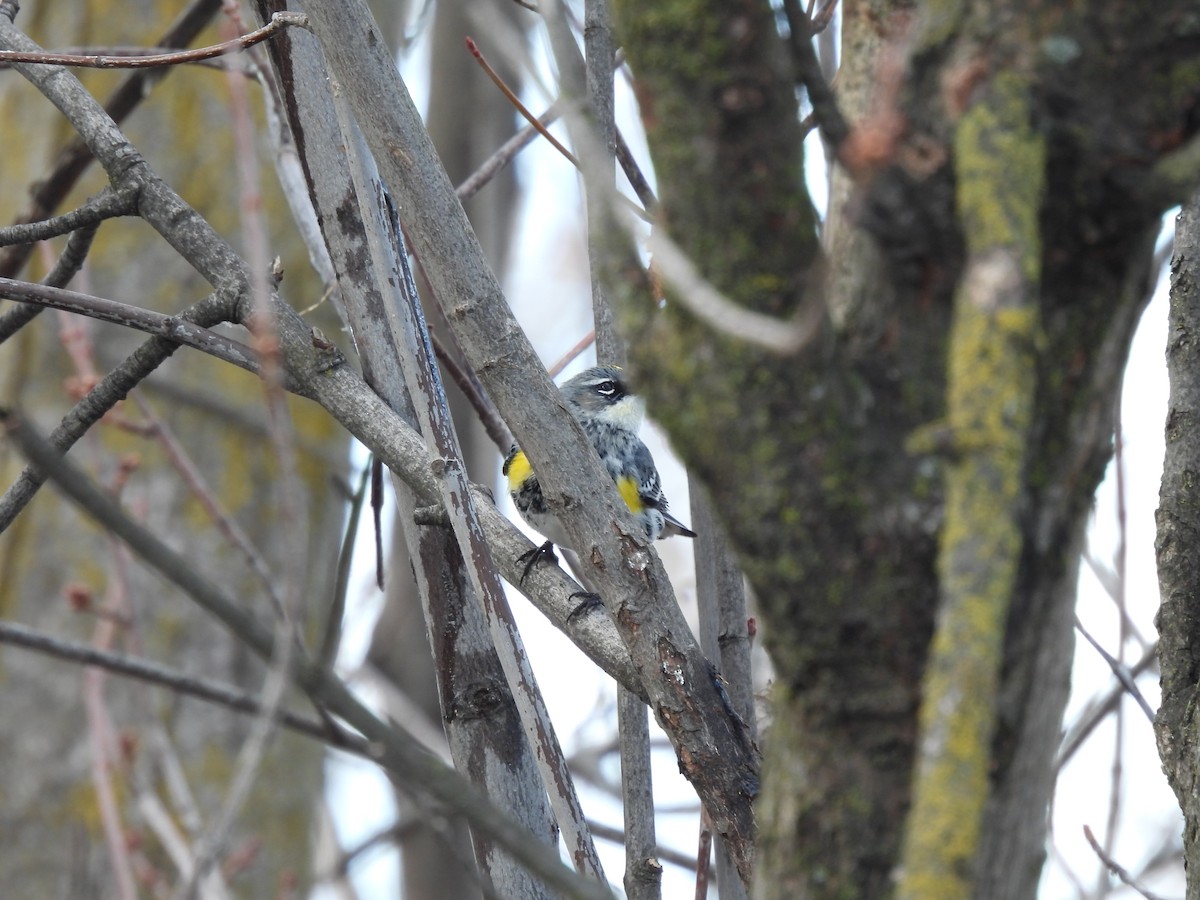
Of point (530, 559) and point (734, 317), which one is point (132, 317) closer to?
point (530, 559)

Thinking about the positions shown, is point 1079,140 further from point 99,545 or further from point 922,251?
point 99,545

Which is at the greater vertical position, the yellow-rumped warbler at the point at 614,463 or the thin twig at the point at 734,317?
the yellow-rumped warbler at the point at 614,463

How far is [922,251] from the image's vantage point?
3.26ft

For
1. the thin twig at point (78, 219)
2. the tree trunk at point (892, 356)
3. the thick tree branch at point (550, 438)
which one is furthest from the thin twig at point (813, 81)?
the thin twig at point (78, 219)

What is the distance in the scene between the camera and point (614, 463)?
4.99m

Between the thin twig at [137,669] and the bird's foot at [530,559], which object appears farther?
the bird's foot at [530,559]

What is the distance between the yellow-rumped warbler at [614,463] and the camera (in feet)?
15.0

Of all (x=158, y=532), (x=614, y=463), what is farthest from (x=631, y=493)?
(x=158, y=532)

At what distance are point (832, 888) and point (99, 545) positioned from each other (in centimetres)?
502

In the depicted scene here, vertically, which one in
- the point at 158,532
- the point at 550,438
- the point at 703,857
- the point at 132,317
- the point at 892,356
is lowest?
the point at 703,857

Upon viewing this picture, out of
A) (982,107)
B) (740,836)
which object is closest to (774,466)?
(982,107)

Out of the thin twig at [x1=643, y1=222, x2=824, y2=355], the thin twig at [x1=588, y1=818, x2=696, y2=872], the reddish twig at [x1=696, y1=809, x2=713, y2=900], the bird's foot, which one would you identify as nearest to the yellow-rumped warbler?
the thin twig at [x1=588, y1=818, x2=696, y2=872]

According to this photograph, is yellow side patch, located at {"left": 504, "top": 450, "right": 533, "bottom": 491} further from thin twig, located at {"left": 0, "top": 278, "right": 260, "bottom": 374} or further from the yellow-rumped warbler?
thin twig, located at {"left": 0, "top": 278, "right": 260, "bottom": 374}

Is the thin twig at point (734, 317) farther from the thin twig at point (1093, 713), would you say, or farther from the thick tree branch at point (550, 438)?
the thin twig at point (1093, 713)
